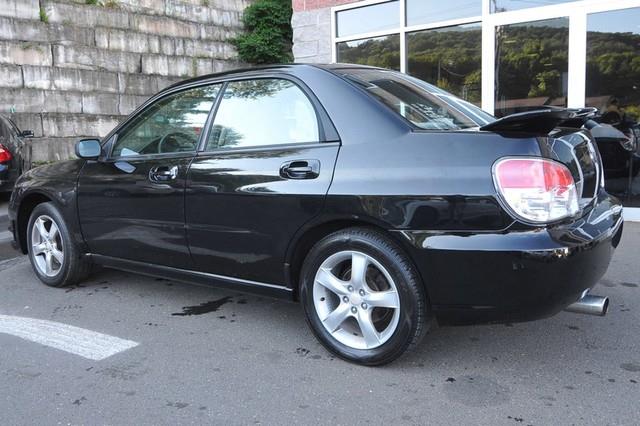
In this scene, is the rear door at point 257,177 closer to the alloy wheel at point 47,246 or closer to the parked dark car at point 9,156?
the alloy wheel at point 47,246

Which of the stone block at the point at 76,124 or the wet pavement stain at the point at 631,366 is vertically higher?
the stone block at the point at 76,124

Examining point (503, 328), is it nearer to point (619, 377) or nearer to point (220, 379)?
point (619, 377)

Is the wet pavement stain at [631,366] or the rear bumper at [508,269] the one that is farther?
the wet pavement stain at [631,366]

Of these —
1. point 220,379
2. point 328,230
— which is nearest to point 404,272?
point 328,230

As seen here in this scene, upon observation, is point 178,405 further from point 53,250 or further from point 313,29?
point 313,29

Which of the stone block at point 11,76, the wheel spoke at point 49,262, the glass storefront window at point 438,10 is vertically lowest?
the wheel spoke at point 49,262

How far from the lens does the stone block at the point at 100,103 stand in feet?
39.2

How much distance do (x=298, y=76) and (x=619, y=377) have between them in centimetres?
241

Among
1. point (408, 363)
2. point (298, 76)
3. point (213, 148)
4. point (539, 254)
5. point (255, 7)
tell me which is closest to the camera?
point (539, 254)

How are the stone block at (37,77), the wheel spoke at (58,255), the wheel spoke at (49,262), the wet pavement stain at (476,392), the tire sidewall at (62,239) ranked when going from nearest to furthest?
the wet pavement stain at (476,392) < the tire sidewall at (62,239) < the wheel spoke at (58,255) < the wheel spoke at (49,262) < the stone block at (37,77)

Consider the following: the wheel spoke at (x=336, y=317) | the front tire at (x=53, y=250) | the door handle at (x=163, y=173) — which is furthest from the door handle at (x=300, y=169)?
the front tire at (x=53, y=250)

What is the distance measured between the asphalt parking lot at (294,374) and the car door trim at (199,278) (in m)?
0.31

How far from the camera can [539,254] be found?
2648mm

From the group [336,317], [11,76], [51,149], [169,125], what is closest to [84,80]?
[11,76]
